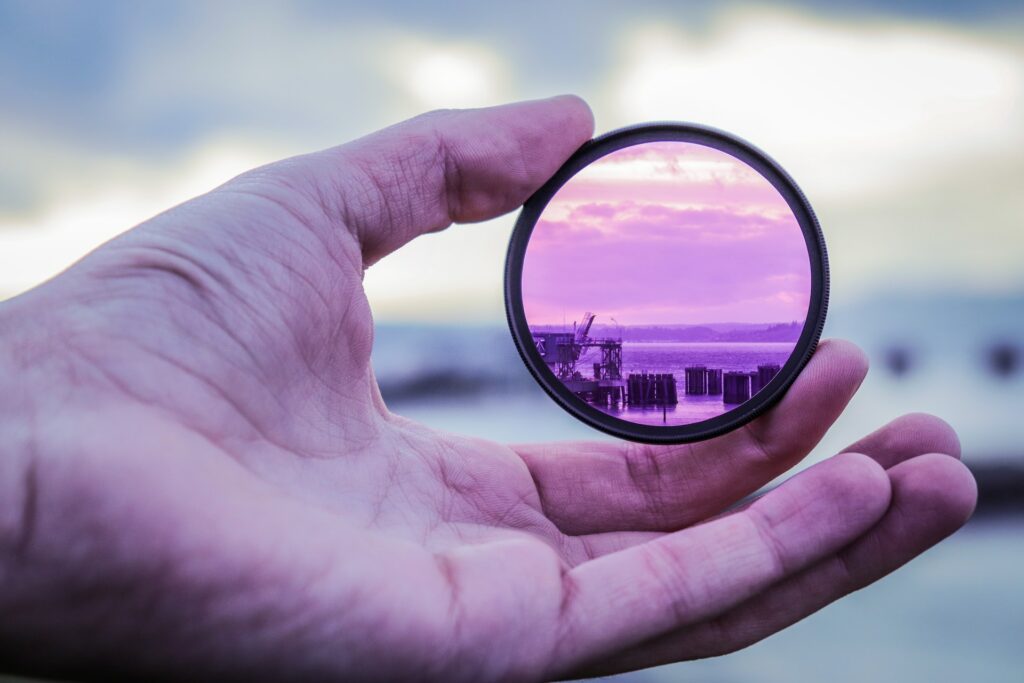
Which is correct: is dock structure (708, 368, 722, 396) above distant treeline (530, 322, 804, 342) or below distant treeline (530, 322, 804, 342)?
below


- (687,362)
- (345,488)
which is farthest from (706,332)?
(345,488)

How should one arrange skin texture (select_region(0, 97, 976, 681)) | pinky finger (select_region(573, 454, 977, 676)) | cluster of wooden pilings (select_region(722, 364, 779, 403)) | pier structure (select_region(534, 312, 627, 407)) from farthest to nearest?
1. pier structure (select_region(534, 312, 627, 407))
2. cluster of wooden pilings (select_region(722, 364, 779, 403))
3. pinky finger (select_region(573, 454, 977, 676))
4. skin texture (select_region(0, 97, 976, 681))

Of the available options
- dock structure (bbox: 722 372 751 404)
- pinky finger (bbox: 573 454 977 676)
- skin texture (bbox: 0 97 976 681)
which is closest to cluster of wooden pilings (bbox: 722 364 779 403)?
dock structure (bbox: 722 372 751 404)

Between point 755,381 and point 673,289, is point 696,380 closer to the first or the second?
point 755,381

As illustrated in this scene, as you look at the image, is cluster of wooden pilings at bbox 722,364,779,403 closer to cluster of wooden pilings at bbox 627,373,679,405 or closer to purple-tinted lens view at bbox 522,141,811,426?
purple-tinted lens view at bbox 522,141,811,426

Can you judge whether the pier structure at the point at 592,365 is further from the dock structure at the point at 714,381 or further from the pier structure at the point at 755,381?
the pier structure at the point at 755,381

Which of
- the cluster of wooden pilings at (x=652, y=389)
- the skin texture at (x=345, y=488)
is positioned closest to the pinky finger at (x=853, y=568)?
the skin texture at (x=345, y=488)

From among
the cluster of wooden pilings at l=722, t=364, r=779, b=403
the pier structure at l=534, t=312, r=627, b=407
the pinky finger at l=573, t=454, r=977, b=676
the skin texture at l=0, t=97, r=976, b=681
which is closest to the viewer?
the skin texture at l=0, t=97, r=976, b=681
